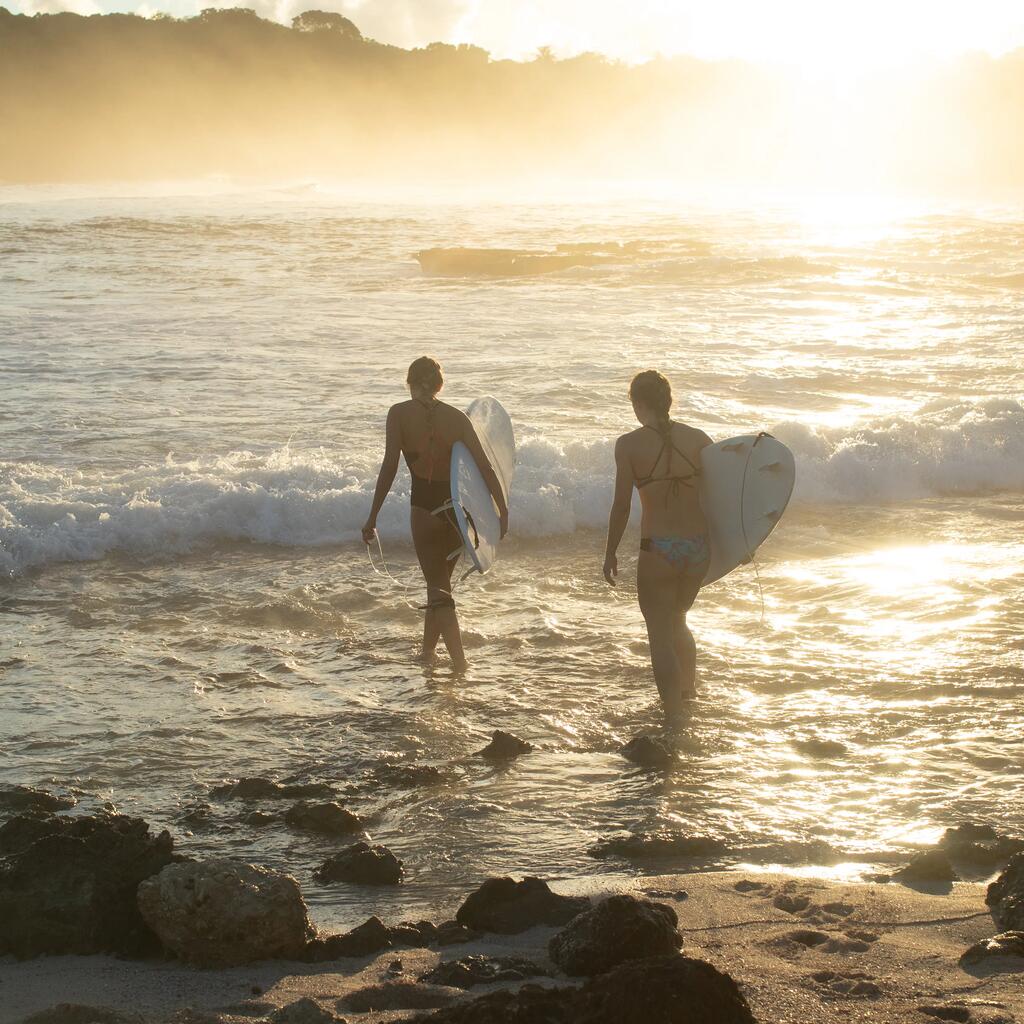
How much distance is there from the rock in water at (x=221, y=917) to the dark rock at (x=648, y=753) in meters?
1.95

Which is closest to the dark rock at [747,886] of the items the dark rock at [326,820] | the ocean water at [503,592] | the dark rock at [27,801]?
the ocean water at [503,592]

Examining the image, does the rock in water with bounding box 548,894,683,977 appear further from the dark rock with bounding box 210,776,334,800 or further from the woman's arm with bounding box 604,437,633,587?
the woman's arm with bounding box 604,437,633,587

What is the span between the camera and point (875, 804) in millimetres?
4617

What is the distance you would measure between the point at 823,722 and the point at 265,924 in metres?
2.89

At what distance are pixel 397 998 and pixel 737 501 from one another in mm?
3098

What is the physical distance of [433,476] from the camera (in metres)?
6.20

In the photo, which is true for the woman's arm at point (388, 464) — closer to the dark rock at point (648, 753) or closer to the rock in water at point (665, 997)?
the dark rock at point (648, 753)

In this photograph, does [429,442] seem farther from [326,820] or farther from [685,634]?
[326,820]

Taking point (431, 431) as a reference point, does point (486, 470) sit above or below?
below

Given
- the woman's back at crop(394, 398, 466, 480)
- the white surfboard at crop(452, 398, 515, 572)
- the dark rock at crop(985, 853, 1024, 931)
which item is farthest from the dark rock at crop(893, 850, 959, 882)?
the woman's back at crop(394, 398, 466, 480)

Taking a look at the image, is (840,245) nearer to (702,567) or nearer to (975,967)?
(702,567)

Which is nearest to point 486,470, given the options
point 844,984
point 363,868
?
point 363,868

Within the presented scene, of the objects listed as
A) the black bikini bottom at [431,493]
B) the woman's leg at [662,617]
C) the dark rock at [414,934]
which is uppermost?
the black bikini bottom at [431,493]

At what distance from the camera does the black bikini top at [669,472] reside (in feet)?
18.0
